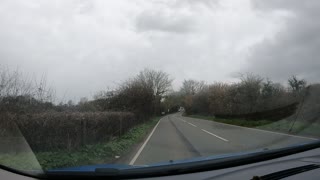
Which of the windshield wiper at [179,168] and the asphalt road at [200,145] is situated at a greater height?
the windshield wiper at [179,168]

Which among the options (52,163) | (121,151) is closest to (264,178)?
(52,163)

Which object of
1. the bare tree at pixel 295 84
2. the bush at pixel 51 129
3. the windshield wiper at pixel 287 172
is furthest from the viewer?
the bare tree at pixel 295 84

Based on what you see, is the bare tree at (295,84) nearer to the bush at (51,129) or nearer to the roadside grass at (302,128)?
the roadside grass at (302,128)

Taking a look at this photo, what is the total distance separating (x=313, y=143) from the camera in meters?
4.36

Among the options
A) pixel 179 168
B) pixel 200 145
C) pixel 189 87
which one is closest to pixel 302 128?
pixel 200 145

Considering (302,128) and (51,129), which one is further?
(302,128)

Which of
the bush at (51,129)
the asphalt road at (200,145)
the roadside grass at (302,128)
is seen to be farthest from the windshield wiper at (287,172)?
the roadside grass at (302,128)

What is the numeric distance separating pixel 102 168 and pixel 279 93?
33.3 metres

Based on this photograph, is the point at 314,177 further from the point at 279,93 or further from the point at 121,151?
the point at 279,93

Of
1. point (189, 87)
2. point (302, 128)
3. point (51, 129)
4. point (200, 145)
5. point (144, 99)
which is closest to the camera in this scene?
point (51, 129)

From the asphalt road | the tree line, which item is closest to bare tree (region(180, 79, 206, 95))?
the tree line

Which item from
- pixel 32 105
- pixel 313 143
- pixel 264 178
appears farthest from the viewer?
pixel 32 105

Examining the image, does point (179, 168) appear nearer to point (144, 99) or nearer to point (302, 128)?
point (302, 128)

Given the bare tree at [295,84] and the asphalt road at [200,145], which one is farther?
the bare tree at [295,84]
